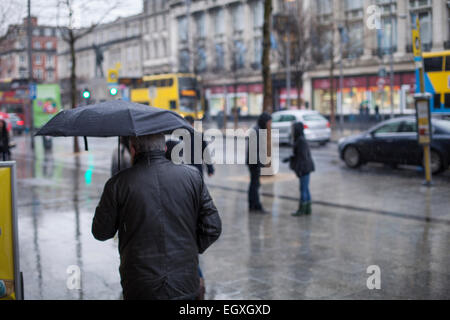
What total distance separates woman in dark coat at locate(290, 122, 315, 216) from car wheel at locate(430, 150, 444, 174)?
597 cm

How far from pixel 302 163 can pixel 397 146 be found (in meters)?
6.78

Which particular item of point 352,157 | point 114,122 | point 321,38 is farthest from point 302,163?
point 321,38

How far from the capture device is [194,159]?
8.06m

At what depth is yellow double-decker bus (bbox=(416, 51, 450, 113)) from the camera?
13.1 meters

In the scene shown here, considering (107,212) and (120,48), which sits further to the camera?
(120,48)

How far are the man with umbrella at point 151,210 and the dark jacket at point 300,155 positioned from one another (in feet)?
21.7

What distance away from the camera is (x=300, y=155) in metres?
10.1

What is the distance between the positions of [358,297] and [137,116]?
335 cm

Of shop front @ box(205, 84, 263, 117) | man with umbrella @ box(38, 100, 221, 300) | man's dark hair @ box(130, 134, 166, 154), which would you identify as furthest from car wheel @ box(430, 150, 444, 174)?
shop front @ box(205, 84, 263, 117)

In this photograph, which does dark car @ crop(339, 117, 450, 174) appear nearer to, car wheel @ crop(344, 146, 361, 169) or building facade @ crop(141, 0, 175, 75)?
car wheel @ crop(344, 146, 361, 169)

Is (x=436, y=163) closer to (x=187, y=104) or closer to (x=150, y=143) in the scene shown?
(x=150, y=143)

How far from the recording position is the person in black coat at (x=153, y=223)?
3414 millimetres

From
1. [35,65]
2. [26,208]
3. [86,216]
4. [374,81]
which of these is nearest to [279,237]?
[86,216]
